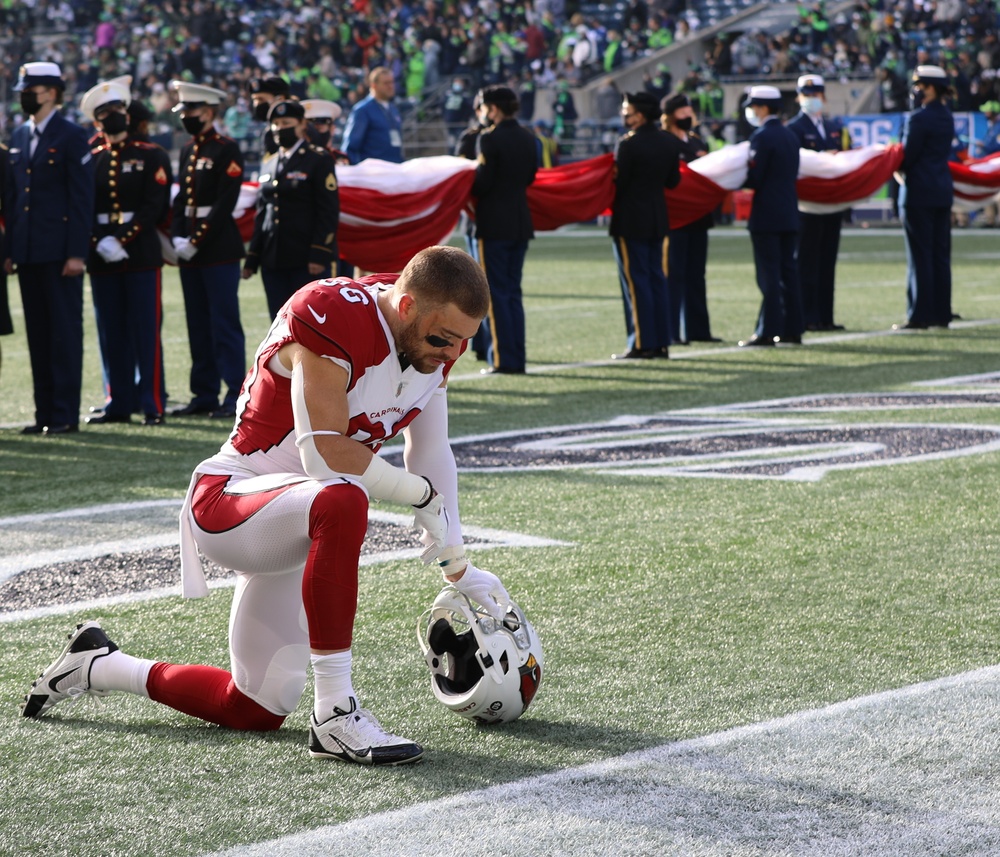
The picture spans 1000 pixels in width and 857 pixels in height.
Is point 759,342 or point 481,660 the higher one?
point 481,660

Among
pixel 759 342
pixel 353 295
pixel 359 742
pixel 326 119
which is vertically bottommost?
pixel 759 342

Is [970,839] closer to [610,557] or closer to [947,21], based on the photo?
[610,557]

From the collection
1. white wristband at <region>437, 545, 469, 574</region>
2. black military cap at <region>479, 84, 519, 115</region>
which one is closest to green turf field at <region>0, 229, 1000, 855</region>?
white wristband at <region>437, 545, 469, 574</region>

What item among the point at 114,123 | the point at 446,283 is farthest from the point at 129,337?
the point at 446,283

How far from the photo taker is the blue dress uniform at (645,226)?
37.1 ft

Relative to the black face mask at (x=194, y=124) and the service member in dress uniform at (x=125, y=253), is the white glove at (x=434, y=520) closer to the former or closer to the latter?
the service member in dress uniform at (x=125, y=253)

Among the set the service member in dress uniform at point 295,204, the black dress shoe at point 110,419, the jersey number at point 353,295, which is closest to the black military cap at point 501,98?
the service member in dress uniform at point 295,204

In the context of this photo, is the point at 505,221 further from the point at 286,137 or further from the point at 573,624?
the point at 573,624

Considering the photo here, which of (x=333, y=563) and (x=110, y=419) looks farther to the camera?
(x=110, y=419)

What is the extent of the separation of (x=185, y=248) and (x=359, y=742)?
6.08 metres

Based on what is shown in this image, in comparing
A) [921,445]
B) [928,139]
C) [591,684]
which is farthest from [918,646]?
[928,139]

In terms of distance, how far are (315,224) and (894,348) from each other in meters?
4.86

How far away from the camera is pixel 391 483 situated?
351 cm

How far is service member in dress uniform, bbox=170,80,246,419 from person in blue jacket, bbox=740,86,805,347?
4507 millimetres
